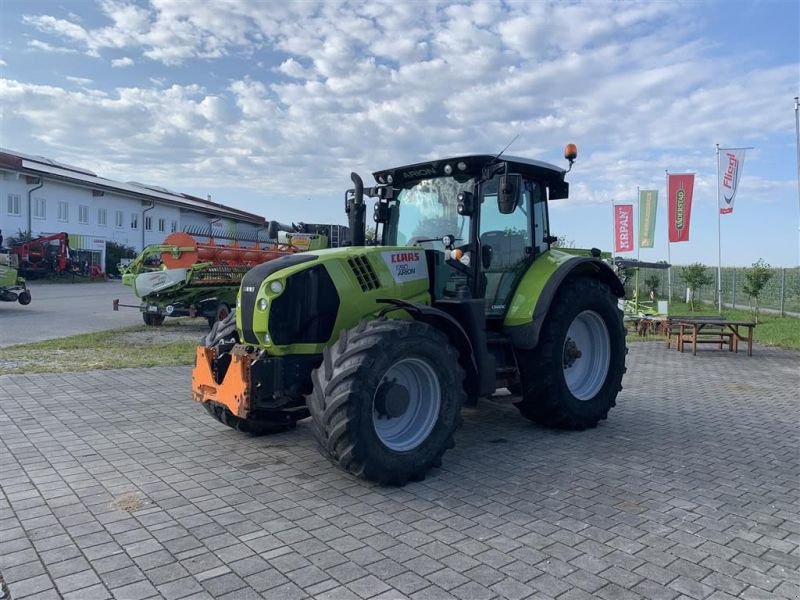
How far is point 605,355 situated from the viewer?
662cm

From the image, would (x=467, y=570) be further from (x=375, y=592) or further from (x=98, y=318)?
(x=98, y=318)

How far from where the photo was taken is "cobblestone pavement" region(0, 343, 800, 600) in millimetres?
3152

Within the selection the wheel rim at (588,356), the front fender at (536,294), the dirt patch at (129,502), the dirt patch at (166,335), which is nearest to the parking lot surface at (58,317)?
the dirt patch at (166,335)

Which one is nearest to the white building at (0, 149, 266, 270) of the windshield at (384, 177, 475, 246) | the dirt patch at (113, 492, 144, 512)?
the windshield at (384, 177, 475, 246)

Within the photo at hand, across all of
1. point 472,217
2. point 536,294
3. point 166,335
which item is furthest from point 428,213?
point 166,335

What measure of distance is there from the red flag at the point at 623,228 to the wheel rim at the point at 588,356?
15.0 m

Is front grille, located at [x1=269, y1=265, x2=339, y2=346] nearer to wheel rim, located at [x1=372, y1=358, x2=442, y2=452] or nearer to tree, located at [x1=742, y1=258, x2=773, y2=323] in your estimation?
wheel rim, located at [x1=372, y1=358, x2=442, y2=452]

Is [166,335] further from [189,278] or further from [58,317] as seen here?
[58,317]

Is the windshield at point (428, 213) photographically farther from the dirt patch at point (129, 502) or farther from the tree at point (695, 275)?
the tree at point (695, 275)

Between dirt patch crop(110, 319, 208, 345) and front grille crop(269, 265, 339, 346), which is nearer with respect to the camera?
front grille crop(269, 265, 339, 346)

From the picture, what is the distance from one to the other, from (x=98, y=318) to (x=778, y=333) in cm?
1711

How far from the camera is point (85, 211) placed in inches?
1575

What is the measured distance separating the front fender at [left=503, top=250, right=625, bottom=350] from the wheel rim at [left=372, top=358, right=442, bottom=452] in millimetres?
1296

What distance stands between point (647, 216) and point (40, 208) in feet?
109
